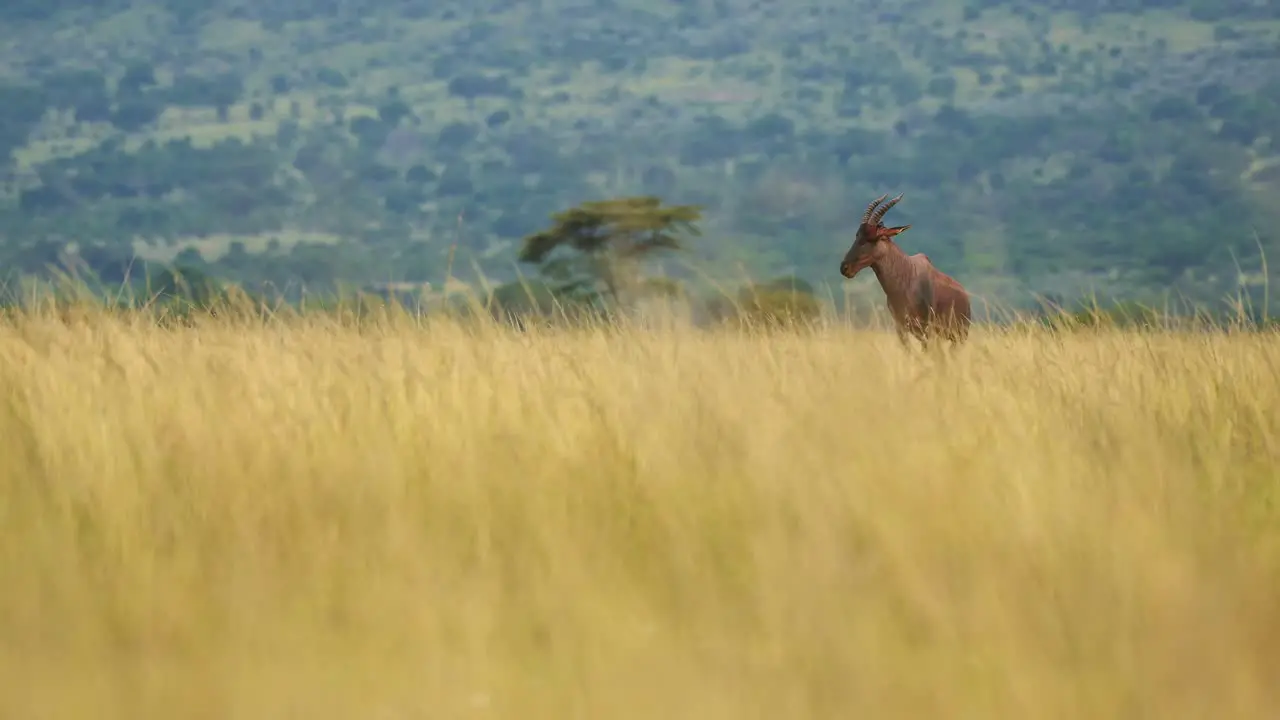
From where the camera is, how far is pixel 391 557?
2.94 meters

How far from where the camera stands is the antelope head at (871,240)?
934cm

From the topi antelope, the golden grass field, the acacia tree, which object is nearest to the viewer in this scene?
the golden grass field

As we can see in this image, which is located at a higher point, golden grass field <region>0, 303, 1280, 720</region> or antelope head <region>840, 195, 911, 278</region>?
golden grass field <region>0, 303, 1280, 720</region>

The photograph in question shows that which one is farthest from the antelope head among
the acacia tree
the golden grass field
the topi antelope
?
the acacia tree

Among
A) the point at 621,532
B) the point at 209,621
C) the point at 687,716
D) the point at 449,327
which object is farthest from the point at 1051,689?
the point at 449,327

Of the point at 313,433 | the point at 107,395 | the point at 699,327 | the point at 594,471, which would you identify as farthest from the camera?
the point at 699,327

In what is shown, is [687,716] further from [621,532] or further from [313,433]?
[313,433]

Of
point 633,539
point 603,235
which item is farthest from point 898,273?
point 603,235

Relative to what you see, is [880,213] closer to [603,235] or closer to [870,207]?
[870,207]

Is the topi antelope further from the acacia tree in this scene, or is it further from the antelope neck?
the acacia tree

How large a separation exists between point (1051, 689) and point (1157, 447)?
1.66 metres

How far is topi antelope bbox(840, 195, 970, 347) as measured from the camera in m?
9.33

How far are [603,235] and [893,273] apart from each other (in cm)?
1587

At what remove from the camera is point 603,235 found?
82.1ft
